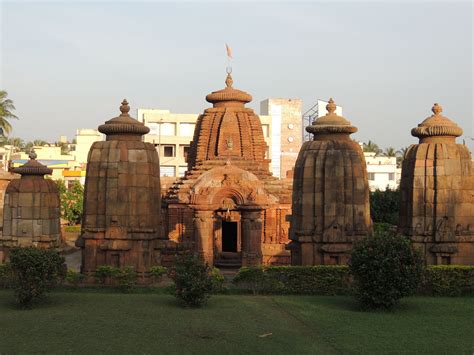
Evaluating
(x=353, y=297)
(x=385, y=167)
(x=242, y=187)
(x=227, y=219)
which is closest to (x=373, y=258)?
(x=353, y=297)

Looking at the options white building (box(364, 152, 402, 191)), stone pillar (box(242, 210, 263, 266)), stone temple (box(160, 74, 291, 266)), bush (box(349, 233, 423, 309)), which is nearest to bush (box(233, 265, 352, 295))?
bush (box(349, 233, 423, 309))

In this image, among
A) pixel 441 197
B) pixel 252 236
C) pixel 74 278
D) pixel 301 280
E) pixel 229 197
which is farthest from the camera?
pixel 229 197

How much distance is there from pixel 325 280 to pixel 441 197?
4671 mm

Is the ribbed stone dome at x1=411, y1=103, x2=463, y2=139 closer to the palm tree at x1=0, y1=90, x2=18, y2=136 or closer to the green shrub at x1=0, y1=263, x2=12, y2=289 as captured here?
the green shrub at x1=0, y1=263, x2=12, y2=289

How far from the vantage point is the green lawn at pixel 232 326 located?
497 inches

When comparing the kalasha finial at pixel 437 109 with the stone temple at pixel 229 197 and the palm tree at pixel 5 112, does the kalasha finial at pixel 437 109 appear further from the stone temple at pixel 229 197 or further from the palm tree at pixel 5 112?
the palm tree at pixel 5 112

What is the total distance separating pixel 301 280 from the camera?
19.0 m

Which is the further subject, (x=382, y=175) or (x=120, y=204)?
(x=382, y=175)

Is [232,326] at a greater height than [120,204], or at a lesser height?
lesser

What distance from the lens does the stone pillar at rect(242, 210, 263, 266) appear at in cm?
2655

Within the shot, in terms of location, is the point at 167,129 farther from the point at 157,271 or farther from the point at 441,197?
the point at 441,197

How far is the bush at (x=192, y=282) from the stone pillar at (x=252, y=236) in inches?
394

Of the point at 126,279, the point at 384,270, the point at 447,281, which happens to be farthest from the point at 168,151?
the point at 384,270

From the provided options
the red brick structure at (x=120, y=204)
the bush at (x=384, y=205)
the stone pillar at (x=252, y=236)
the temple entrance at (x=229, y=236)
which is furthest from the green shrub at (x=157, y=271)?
the bush at (x=384, y=205)
